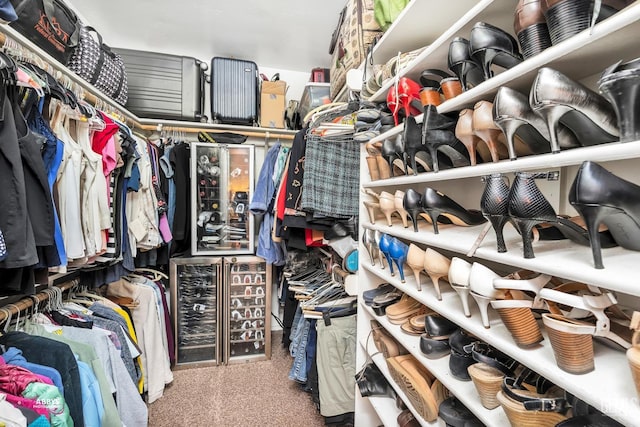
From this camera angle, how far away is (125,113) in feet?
6.33

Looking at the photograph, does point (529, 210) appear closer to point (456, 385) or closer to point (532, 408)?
point (532, 408)

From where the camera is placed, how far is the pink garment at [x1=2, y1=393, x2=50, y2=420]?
30.6 inches

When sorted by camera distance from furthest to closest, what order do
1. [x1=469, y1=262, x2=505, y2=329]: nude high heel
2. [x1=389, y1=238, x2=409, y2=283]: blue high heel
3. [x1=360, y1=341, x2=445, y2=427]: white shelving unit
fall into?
1. [x1=360, y1=341, x2=445, y2=427]: white shelving unit
2. [x1=389, y1=238, x2=409, y2=283]: blue high heel
3. [x1=469, y1=262, x2=505, y2=329]: nude high heel

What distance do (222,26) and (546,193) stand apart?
2.19 meters

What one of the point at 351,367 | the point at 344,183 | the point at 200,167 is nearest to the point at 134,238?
the point at 200,167

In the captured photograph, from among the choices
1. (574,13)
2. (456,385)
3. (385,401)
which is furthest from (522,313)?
(385,401)

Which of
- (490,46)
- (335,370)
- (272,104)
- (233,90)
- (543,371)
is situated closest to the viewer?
(543,371)

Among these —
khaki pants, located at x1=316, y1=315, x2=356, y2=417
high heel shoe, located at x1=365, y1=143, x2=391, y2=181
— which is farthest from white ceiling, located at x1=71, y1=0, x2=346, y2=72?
khaki pants, located at x1=316, y1=315, x2=356, y2=417

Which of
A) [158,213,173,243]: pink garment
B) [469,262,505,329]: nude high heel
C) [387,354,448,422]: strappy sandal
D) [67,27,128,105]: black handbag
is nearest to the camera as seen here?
A: [469,262,505,329]: nude high heel

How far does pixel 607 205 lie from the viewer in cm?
45

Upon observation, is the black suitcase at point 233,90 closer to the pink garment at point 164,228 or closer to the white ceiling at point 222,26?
the white ceiling at point 222,26

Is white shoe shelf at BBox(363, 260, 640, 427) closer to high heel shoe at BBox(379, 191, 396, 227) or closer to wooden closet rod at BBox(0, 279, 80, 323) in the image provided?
high heel shoe at BBox(379, 191, 396, 227)

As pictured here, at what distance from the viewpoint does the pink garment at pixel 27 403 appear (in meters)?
0.78

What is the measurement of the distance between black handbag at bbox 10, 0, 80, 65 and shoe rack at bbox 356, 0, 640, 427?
1277 mm
